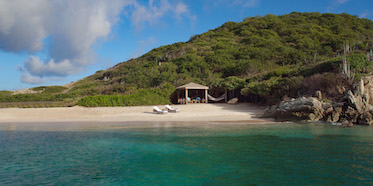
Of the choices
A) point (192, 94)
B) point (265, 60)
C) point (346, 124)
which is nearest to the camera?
point (346, 124)

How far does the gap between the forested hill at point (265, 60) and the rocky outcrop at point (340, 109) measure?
174 centimetres

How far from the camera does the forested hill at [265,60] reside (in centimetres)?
1953

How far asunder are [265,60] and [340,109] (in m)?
25.8

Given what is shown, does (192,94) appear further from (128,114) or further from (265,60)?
(265,60)

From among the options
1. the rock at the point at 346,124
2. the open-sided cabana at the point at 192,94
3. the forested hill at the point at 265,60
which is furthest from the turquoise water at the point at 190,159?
the open-sided cabana at the point at 192,94

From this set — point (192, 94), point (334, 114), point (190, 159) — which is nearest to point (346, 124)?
point (334, 114)

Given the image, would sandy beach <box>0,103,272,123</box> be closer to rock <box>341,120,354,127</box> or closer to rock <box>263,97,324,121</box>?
rock <box>263,97,324,121</box>

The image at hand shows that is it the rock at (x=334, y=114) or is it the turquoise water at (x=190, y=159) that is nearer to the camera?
the turquoise water at (x=190, y=159)

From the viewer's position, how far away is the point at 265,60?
39.8 metres

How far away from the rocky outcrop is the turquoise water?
3681 mm

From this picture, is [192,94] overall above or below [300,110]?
above

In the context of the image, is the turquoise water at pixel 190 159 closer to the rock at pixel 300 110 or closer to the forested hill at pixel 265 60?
the rock at pixel 300 110

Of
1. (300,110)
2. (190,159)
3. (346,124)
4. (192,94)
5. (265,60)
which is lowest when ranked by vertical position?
(190,159)

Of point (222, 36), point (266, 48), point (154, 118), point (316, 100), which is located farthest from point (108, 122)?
point (222, 36)
